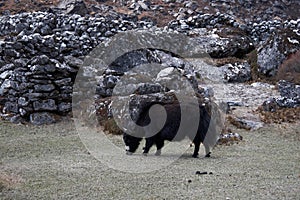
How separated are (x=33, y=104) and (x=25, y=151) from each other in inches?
252

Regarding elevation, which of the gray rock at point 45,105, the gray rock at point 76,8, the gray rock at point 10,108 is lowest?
the gray rock at point 76,8

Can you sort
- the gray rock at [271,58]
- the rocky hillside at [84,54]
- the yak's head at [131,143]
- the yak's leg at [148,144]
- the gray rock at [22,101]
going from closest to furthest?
the yak's leg at [148,144] → the yak's head at [131,143] → the gray rock at [22,101] → the rocky hillside at [84,54] → the gray rock at [271,58]

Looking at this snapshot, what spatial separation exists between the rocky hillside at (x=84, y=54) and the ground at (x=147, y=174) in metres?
4.20

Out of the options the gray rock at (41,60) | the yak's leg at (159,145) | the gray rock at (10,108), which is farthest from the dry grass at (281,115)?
the gray rock at (10,108)

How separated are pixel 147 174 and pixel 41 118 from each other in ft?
35.9

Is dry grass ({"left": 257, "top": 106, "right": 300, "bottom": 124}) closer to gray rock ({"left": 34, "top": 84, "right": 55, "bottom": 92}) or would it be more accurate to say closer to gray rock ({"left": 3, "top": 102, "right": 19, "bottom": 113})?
gray rock ({"left": 34, "top": 84, "right": 55, "bottom": 92})

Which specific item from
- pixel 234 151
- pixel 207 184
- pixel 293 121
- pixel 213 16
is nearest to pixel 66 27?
pixel 213 16

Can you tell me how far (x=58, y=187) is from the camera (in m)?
11.3

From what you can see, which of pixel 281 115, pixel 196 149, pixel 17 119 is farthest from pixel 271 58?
pixel 196 149

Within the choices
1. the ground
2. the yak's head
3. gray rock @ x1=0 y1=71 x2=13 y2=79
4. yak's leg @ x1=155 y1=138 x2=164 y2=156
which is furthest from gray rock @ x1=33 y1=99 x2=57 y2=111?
yak's leg @ x1=155 y1=138 x2=164 y2=156

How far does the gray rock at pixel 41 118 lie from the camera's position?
2244 cm

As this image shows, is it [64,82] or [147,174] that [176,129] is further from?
[64,82]

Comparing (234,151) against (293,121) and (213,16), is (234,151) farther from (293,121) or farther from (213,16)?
(213,16)

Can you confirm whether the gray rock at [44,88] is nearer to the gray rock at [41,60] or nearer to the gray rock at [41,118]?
the gray rock at [41,60]
